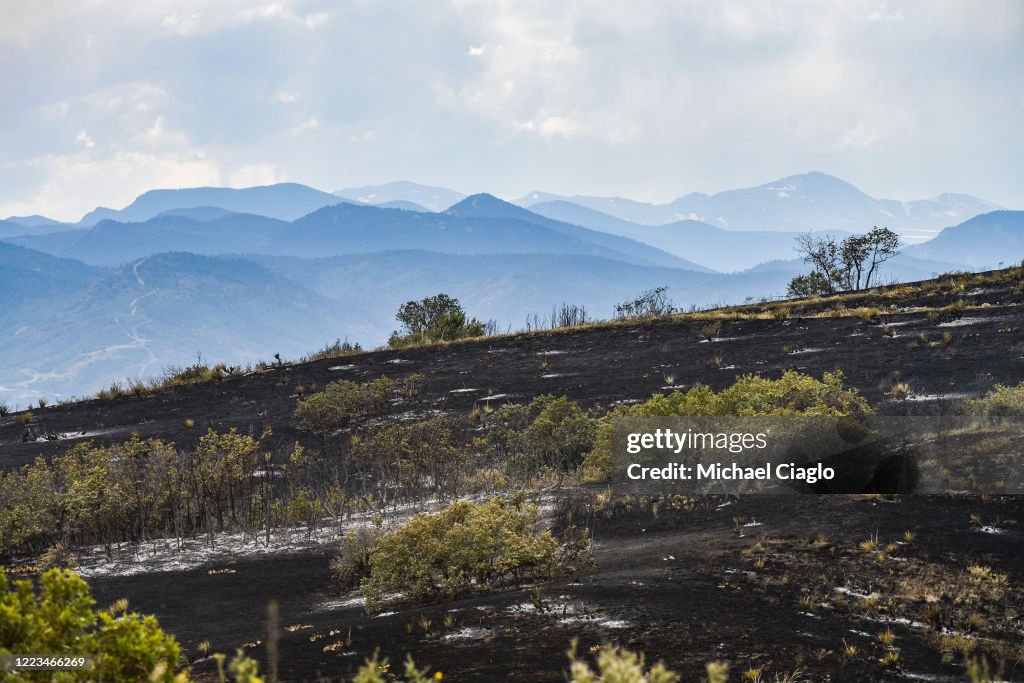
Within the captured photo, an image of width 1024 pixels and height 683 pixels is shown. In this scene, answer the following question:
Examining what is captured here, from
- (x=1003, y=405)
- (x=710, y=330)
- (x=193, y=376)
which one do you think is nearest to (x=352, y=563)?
(x=1003, y=405)

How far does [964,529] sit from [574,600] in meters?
5.05

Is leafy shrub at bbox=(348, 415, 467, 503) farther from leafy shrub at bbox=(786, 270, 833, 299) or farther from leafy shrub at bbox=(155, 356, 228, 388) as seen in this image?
leafy shrub at bbox=(786, 270, 833, 299)

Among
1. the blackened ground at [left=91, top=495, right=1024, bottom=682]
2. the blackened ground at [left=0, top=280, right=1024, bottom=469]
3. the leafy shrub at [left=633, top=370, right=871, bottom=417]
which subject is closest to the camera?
the blackened ground at [left=91, top=495, right=1024, bottom=682]

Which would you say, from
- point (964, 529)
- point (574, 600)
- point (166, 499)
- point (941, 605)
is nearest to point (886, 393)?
point (964, 529)

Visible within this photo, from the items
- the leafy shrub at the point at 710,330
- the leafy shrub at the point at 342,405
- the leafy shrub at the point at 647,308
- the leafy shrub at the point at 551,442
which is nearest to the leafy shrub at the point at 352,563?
the leafy shrub at the point at 551,442

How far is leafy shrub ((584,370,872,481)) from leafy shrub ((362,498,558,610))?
5.50 metres

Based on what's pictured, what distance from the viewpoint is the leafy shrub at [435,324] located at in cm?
3812

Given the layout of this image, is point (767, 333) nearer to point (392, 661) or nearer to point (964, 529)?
point (964, 529)

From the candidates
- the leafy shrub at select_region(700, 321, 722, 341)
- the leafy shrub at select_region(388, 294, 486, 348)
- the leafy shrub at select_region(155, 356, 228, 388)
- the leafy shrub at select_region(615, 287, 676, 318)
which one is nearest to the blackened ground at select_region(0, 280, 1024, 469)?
the leafy shrub at select_region(700, 321, 722, 341)

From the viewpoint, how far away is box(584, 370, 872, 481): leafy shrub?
1541 centimetres

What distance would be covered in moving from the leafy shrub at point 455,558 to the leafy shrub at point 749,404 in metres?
5.50

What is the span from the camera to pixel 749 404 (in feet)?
51.5

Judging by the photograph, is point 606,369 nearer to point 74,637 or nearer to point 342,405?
point 342,405

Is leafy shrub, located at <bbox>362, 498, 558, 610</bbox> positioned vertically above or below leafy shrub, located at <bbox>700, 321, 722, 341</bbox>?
below
